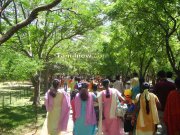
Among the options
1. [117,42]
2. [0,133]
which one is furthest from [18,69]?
[117,42]

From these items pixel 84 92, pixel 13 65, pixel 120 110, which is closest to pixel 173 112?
pixel 120 110


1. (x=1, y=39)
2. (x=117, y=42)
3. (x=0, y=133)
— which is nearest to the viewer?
(x=1, y=39)

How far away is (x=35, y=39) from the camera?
23219 millimetres

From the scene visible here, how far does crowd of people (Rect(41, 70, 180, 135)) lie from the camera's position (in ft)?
28.4

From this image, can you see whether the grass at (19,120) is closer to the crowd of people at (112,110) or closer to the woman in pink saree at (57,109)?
the woman in pink saree at (57,109)

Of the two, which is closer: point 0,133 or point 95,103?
point 95,103

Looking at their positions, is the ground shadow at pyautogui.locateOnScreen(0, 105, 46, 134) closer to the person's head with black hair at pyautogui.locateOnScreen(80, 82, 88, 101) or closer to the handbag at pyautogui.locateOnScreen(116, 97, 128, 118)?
the person's head with black hair at pyautogui.locateOnScreen(80, 82, 88, 101)

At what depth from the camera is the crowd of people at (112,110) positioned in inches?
341

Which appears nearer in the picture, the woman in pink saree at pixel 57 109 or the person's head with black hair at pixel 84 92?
the person's head with black hair at pixel 84 92

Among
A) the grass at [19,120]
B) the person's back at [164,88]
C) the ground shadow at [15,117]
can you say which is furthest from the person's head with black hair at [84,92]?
the ground shadow at [15,117]

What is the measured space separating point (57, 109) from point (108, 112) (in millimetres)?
1539

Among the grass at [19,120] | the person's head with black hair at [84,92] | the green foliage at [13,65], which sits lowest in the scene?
the grass at [19,120]

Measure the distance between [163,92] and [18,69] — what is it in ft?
26.0

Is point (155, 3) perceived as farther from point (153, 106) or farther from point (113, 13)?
point (153, 106)
